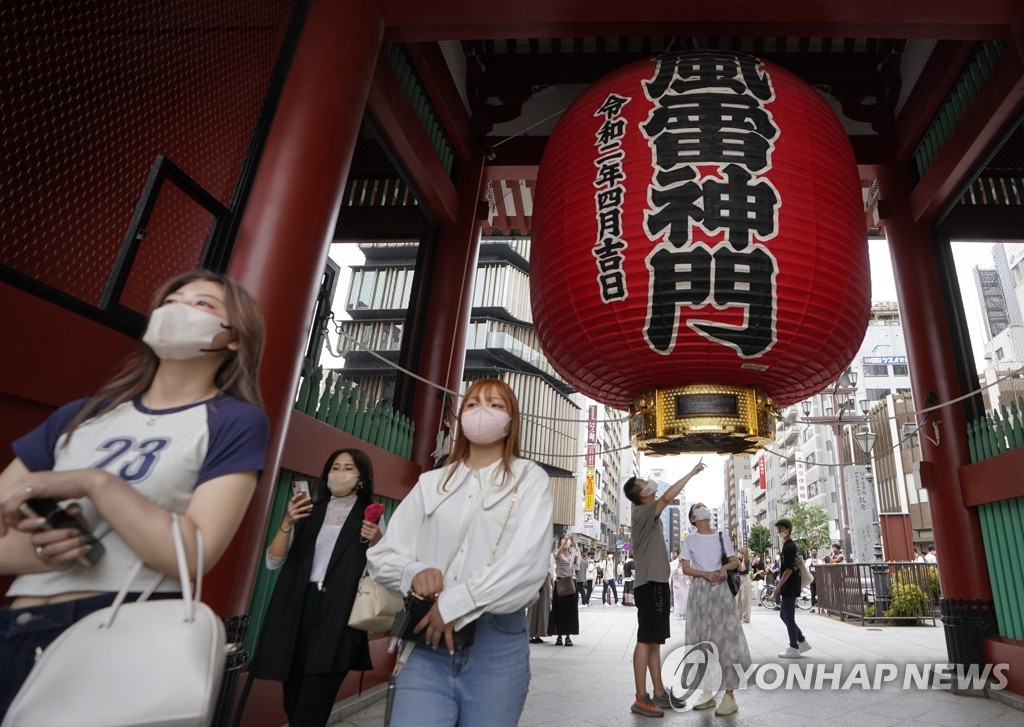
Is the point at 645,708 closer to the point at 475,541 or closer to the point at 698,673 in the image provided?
the point at 698,673

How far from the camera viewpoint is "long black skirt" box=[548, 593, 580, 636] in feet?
26.6

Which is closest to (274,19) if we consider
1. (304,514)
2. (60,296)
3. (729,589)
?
(60,296)

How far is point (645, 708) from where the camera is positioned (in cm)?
414

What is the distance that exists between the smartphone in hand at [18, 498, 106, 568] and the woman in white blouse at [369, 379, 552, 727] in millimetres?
768

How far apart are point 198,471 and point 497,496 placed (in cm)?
84

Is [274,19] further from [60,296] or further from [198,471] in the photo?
[198,471]

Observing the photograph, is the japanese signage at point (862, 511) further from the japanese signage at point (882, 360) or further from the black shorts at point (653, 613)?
the japanese signage at point (882, 360)

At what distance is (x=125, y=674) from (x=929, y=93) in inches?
291

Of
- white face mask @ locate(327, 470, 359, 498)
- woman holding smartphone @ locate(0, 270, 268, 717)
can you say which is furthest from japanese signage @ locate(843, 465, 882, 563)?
woman holding smartphone @ locate(0, 270, 268, 717)

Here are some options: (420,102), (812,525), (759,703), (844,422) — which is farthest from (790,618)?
(812,525)

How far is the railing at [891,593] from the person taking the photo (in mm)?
11352

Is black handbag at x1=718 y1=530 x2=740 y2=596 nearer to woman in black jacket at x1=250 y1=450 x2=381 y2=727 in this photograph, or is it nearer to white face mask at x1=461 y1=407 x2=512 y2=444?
woman in black jacket at x1=250 y1=450 x2=381 y2=727

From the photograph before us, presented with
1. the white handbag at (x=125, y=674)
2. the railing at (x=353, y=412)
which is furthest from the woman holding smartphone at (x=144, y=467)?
the railing at (x=353, y=412)

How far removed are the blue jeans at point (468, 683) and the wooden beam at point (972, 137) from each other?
567 centimetres
